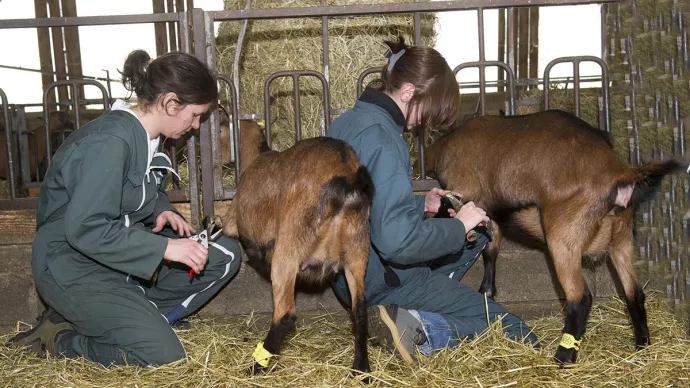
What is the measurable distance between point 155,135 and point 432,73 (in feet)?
4.72

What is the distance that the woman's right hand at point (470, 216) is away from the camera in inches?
135

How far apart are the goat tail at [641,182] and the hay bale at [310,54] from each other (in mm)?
2964

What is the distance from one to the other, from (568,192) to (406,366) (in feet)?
4.03

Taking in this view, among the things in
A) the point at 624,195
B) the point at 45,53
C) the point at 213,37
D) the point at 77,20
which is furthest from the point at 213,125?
the point at 45,53

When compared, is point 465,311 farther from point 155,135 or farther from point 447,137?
point 155,135

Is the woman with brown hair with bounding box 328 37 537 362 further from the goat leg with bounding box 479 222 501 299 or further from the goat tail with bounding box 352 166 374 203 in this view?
the goat leg with bounding box 479 222 501 299

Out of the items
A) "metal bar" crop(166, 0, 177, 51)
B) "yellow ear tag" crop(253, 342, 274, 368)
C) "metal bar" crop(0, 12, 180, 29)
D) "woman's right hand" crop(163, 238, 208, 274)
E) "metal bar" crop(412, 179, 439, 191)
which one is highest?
"metal bar" crop(166, 0, 177, 51)

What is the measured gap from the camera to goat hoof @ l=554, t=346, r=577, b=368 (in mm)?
3371

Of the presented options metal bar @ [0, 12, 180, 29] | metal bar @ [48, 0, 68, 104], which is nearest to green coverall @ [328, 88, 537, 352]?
metal bar @ [0, 12, 180, 29]

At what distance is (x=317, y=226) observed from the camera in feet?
10.3

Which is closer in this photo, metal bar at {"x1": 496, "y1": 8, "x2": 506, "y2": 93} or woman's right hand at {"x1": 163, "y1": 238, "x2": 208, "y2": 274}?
woman's right hand at {"x1": 163, "y1": 238, "x2": 208, "y2": 274}

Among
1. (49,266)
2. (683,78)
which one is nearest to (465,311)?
(683,78)

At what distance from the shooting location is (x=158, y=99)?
3490 millimetres

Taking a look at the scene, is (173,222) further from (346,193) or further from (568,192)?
(568,192)
